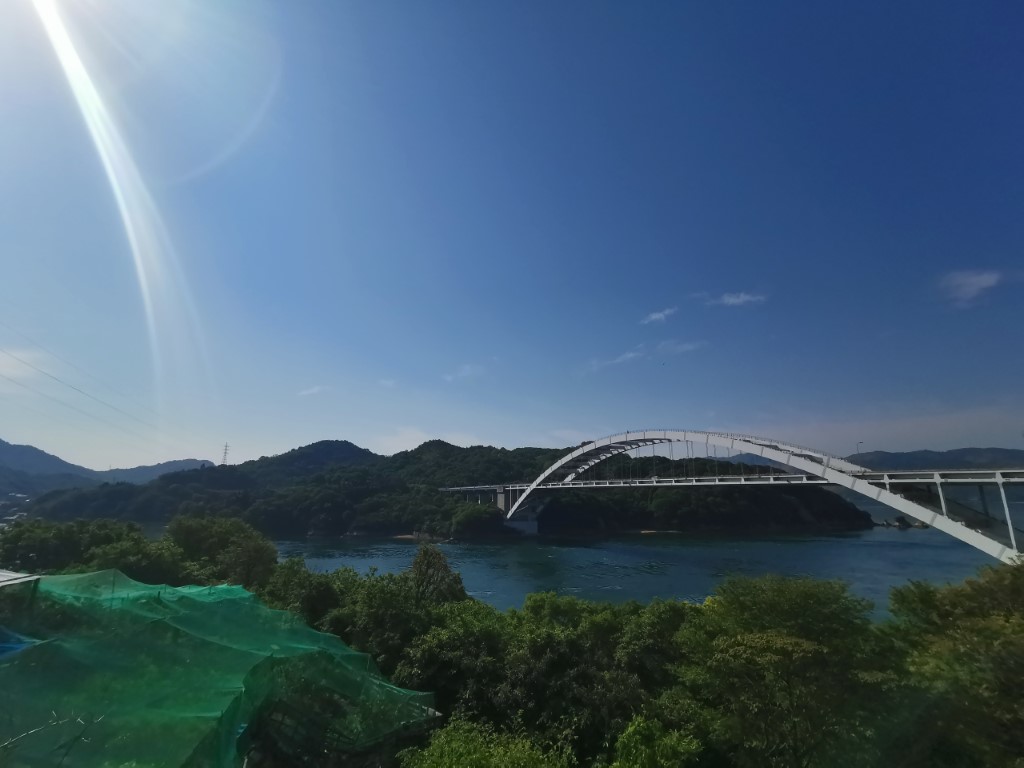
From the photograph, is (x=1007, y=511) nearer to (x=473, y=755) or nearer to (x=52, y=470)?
(x=473, y=755)

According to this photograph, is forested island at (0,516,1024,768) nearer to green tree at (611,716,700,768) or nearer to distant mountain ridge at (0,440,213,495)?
green tree at (611,716,700,768)

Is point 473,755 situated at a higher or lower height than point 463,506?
lower

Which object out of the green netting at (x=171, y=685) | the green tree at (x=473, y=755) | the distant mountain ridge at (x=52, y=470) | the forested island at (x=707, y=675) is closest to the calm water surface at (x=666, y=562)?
the forested island at (x=707, y=675)

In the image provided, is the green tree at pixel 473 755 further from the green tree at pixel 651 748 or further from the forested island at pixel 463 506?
the forested island at pixel 463 506

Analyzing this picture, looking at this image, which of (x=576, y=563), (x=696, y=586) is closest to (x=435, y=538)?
(x=576, y=563)

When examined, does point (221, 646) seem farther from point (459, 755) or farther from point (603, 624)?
point (603, 624)

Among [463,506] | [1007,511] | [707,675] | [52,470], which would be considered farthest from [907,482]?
[52,470]
